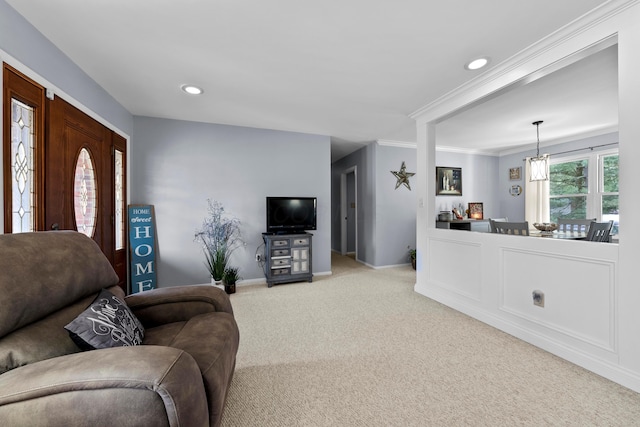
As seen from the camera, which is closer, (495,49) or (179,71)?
(495,49)

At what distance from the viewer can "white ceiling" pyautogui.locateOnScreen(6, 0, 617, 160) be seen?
5.46ft

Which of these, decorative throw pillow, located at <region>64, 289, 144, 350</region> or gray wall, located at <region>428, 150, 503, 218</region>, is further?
gray wall, located at <region>428, 150, 503, 218</region>

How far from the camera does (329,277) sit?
4.32m

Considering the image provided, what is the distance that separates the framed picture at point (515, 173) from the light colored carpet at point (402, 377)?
430 cm

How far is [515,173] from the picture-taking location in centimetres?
560

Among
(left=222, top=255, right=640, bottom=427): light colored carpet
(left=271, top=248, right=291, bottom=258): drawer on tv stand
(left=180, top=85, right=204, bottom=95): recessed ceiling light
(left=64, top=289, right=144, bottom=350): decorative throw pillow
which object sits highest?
(left=180, top=85, right=204, bottom=95): recessed ceiling light

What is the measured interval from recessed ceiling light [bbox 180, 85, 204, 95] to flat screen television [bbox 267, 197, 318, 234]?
1.64m

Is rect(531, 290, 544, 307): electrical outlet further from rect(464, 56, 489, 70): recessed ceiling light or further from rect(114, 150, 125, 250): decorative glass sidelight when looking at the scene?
rect(114, 150, 125, 250): decorative glass sidelight

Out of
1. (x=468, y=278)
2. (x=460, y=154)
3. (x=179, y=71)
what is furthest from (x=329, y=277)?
(x=460, y=154)

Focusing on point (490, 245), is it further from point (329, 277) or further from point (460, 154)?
point (460, 154)

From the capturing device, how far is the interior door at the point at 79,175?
78.5 inches

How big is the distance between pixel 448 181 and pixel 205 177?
4.69 meters

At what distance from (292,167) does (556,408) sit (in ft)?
12.3

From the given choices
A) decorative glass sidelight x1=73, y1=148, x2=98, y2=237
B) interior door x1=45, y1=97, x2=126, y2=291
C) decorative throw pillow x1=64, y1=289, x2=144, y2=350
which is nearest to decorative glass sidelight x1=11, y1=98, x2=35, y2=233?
interior door x1=45, y1=97, x2=126, y2=291
